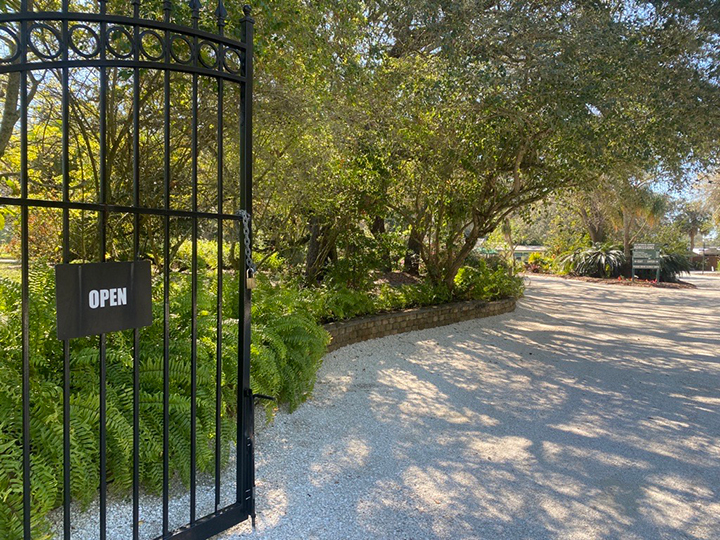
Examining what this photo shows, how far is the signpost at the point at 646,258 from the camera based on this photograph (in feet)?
67.1

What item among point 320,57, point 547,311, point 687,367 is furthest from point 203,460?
point 547,311

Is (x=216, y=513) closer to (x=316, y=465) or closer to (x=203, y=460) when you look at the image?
(x=203, y=460)

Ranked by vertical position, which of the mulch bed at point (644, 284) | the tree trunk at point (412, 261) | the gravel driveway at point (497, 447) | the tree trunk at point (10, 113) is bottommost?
the gravel driveway at point (497, 447)

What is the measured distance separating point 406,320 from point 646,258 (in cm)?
1567

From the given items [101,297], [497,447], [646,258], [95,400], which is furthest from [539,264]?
[101,297]

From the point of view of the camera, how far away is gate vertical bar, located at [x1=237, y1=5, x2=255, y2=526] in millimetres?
2898

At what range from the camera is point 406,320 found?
29.7 ft

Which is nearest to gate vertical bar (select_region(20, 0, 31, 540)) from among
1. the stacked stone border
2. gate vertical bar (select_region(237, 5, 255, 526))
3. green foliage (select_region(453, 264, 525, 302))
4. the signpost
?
gate vertical bar (select_region(237, 5, 255, 526))

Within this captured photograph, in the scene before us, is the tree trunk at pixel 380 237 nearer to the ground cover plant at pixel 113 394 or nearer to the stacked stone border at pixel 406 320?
the stacked stone border at pixel 406 320

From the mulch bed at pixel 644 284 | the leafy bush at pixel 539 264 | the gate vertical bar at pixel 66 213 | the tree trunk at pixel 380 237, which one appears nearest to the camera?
the gate vertical bar at pixel 66 213

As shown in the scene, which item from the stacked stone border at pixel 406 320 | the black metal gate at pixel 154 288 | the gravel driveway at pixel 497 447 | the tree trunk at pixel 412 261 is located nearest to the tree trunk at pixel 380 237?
the stacked stone border at pixel 406 320

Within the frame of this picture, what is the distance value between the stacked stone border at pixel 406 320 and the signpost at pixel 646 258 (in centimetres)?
1146

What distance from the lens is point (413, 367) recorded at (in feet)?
22.7

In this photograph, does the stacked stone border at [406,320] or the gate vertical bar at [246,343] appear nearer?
the gate vertical bar at [246,343]
